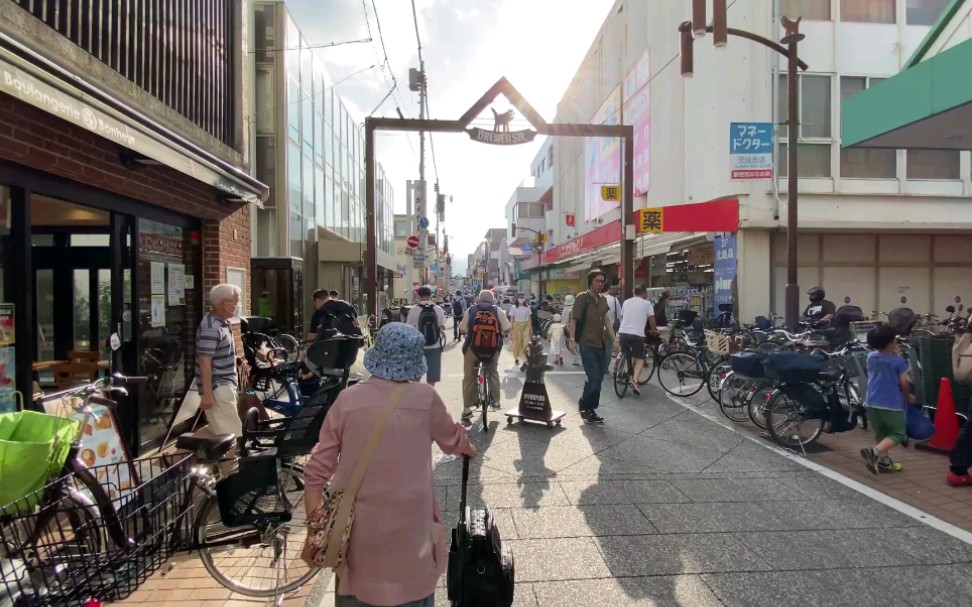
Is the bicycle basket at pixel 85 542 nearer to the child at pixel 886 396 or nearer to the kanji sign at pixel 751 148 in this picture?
the child at pixel 886 396

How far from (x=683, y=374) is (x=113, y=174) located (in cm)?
790

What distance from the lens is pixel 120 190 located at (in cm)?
514

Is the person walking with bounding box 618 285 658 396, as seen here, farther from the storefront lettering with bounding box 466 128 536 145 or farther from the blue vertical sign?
the blue vertical sign

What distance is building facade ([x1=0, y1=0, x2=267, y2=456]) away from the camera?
400cm

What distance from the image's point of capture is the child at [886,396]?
539cm

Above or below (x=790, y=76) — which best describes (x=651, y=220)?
below

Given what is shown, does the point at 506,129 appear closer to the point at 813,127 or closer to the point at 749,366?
the point at 749,366

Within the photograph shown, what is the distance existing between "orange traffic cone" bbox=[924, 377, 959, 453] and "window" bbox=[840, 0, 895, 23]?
45.4 feet

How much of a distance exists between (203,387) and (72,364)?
205 cm

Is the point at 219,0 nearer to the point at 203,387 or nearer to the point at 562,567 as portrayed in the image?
the point at 203,387

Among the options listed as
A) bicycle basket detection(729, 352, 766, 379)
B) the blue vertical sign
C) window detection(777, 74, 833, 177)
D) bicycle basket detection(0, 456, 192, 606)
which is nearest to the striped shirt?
bicycle basket detection(0, 456, 192, 606)

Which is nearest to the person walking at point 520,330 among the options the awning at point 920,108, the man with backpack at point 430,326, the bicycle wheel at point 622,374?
the bicycle wheel at point 622,374

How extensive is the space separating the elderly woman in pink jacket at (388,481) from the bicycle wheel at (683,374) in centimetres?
773

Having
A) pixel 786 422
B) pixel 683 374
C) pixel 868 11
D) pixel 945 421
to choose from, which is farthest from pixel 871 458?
pixel 868 11
